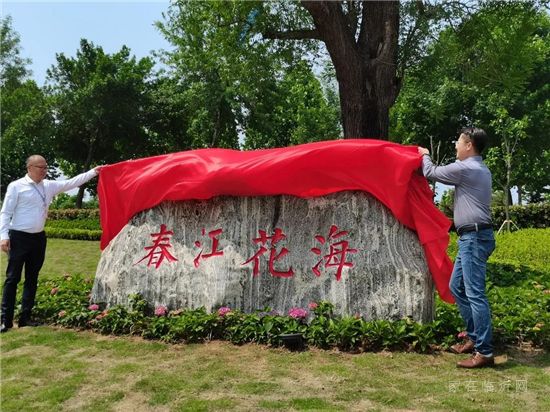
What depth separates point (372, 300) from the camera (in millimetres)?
4457

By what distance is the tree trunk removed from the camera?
24.8 feet

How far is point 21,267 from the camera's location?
510 cm

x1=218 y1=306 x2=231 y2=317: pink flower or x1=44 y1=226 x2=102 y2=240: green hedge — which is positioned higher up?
x1=44 y1=226 x2=102 y2=240: green hedge

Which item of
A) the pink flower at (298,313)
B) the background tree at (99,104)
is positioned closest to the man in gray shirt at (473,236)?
the pink flower at (298,313)

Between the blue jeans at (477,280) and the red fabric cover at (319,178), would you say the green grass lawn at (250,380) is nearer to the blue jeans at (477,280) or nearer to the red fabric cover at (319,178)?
the blue jeans at (477,280)

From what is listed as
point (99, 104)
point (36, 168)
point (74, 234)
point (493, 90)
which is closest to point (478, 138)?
point (36, 168)

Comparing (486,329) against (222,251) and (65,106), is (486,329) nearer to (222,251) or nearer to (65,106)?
(222,251)

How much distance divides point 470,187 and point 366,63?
4.24 meters

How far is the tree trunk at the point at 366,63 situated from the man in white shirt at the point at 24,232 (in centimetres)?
436

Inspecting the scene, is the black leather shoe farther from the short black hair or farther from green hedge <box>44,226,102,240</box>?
green hedge <box>44,226,102,240</box>

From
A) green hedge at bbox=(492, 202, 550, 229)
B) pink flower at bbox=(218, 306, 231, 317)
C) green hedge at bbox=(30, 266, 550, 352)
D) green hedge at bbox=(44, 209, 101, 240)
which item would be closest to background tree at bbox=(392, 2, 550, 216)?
green hedge at bbox=(492, 202, 550, 229)

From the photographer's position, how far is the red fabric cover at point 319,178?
4379 mm

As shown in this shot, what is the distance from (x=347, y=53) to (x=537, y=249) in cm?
518

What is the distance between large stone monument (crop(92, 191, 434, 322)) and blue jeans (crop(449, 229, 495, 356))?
0.50 metres
